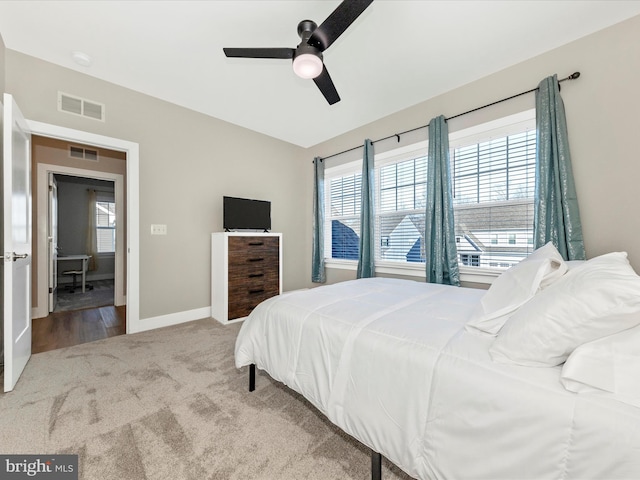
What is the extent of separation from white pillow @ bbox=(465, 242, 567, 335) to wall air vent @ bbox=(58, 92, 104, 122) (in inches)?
149

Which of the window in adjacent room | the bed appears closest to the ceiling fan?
the bed

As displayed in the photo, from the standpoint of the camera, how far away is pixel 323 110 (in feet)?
11.1

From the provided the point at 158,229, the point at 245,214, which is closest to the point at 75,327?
the point at 158,229

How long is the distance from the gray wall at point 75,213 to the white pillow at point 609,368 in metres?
8.07

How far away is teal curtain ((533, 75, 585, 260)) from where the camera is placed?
2154 millimetres

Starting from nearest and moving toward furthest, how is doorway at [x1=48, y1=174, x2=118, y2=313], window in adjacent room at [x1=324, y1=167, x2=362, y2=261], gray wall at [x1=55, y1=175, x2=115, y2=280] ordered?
window in adjacent room at [x1=324, y1=167, x2=362, y2=261] < doorway at [x1=48, y1=174, x2=118, y2=313] < gray wall at [x1=55, y1=175, x2=115, y2=280]

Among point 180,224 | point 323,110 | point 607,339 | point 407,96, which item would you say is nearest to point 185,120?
point 180,224

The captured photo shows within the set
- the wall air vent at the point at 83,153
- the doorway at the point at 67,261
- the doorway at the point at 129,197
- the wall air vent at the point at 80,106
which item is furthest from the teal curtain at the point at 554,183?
the wall air vent at the point at 83,153

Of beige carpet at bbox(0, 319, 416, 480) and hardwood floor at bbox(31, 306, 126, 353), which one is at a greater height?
hardwood floor at bbox(31, 306, 126, 353)

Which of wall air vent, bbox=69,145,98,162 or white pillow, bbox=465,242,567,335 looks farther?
wall air vent, bbox=69,145,98,162

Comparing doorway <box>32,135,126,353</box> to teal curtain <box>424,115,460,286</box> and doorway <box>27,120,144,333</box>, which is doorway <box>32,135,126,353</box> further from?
teal curtain <box>424,115,460,286</box>

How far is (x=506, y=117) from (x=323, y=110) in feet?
6.54

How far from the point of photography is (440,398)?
0.92m

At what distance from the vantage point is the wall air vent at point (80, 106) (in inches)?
102
